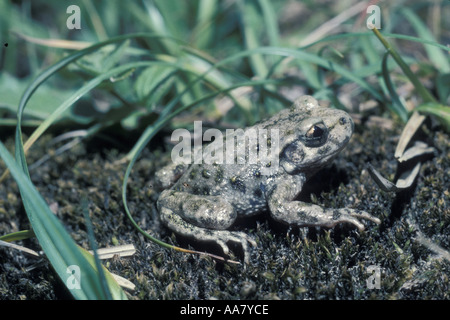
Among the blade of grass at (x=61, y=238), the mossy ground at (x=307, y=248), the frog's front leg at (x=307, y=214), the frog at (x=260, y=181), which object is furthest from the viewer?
the frog at (x=260, y=181)

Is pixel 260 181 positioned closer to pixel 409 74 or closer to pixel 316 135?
pixel 316 135

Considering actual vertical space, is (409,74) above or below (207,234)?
above

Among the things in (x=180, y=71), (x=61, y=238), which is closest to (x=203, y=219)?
(x=61, y=238)

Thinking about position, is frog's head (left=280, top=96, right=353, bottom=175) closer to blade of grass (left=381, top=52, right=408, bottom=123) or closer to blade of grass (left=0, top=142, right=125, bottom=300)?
blade of grass (left=381, top=52, right=408, bottom=123)

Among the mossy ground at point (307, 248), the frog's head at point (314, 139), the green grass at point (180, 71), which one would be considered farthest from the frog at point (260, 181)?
the green grass at point (180, 71)

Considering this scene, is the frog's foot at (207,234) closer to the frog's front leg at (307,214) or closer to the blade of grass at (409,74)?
the frog's front leg at (307,214)

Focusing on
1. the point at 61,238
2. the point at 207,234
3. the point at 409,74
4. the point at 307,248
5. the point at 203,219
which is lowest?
the point at 307,248

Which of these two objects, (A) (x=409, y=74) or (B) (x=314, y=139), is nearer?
(B) (x=314, y=139)

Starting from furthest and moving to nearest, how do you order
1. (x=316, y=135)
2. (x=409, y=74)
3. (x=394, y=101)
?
(x=394, y=101)
(x=409, y=74)
(x=316, y=135)
